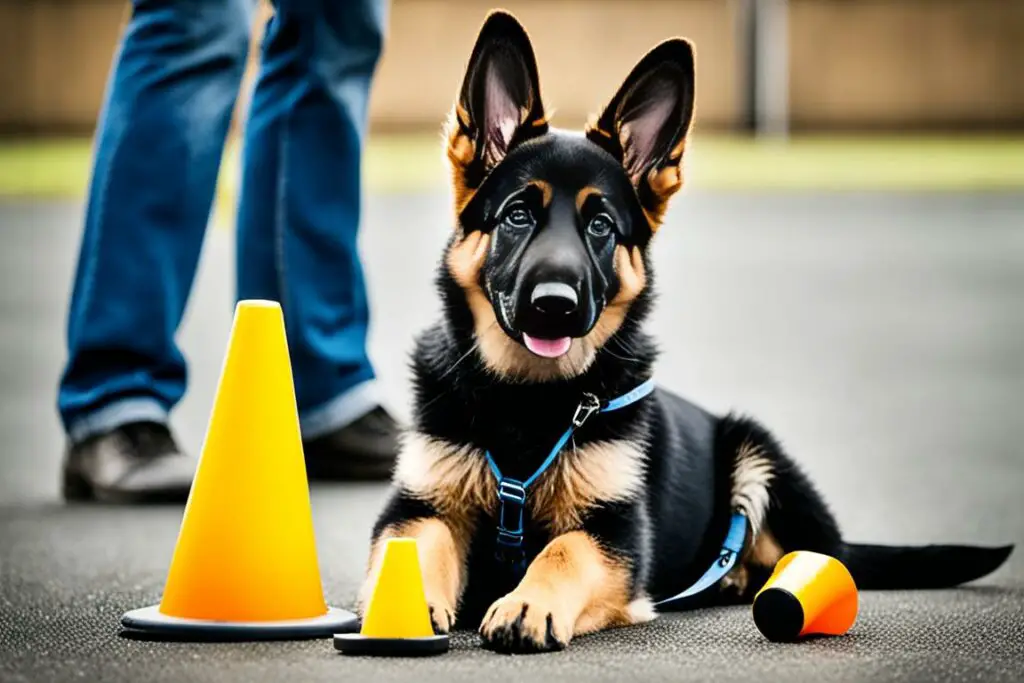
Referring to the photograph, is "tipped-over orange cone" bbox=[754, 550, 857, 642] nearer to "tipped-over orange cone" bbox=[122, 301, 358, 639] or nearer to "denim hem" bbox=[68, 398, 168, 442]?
"tipped-over orange cone" bbox=[122, 301, 358, 639]

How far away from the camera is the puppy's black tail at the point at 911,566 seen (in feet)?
11.9

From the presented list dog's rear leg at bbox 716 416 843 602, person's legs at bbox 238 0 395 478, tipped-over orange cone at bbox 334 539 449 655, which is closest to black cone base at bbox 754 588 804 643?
dog's rear leg at bbox 716 416 843 602

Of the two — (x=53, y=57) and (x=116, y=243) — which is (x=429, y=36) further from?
(x=116, y=243)

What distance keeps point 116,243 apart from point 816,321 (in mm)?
4571

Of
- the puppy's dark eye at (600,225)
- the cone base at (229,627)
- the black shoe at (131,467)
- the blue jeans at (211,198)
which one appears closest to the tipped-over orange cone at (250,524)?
the cone base at (229,627)

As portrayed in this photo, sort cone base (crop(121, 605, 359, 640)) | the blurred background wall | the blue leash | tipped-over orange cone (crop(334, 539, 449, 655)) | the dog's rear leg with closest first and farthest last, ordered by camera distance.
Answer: tipped-over orange cone (crop(334, 539, 449, 655)) → cone base (crop(121, 605, 359, 640)) → the blue leash → the dog's rear leg → the blurred background wall

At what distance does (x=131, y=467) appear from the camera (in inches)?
179

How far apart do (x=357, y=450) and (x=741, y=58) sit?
1835 cm

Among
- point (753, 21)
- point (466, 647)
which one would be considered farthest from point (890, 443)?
point (753, 21)

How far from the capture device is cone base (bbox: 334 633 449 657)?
284cm

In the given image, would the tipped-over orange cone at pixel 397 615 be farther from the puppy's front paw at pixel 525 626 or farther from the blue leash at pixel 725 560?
the blue leash at pixel 725 560

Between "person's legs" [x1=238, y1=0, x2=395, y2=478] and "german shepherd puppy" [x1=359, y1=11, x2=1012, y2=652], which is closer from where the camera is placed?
"german shepherd puppy" [x1=359, y1=11, x2=1012, y2=652]

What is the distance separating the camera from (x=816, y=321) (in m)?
8.46

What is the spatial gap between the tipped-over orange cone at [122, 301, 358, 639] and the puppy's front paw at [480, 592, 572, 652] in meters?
0.29
